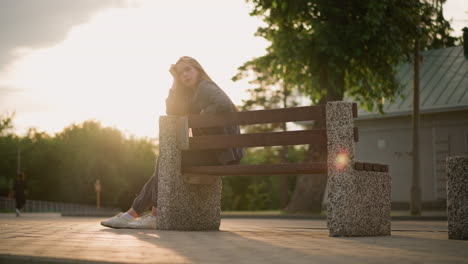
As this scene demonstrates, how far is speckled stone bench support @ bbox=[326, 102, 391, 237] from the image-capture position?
6832 mm

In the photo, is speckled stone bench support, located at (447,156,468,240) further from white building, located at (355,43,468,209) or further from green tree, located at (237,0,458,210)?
white building, located at (355,43,468,209)

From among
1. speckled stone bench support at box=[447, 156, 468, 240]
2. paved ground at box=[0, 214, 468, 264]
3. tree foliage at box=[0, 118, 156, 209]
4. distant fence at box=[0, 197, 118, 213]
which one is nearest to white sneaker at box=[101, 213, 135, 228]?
paved ground at box=[0, 214, 468, 264]

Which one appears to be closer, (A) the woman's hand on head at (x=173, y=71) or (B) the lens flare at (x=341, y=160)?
(B) the lens flare at (x=341, y=160)

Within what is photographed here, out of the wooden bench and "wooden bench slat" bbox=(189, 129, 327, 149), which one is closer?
the wooden bench

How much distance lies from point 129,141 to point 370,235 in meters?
53.1

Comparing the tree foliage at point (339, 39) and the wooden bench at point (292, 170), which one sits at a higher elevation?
the tree foliage at point (339, 39)

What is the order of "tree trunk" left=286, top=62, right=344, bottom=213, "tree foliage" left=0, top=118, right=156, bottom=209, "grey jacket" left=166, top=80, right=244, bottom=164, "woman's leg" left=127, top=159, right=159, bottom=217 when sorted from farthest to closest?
"tree foliage" left=0, top=118, right=156, bottom=209 → "tree trunk" left=286, top=62, right=344, bottom=213 → "woman's leg" left=127, top=159, right=159, bottom=217 → "grey jacket" left=166, top=80, right=244, bottom=164

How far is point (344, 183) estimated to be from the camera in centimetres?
684

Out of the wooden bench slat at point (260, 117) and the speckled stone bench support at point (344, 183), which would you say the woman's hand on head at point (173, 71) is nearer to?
the wooden bench slat at point (260, 117)

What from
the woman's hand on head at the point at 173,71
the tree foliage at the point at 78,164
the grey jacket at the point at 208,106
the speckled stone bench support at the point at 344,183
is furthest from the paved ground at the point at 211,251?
the tree foliage at the point at 78,164

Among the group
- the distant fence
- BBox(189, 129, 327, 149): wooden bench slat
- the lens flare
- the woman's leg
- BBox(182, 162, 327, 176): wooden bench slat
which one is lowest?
the distant fence

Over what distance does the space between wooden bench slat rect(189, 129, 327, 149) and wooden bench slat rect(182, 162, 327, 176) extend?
23cm

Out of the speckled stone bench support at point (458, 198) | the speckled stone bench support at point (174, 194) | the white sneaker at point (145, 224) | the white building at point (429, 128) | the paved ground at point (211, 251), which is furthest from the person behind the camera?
the white building at point (429, 128)

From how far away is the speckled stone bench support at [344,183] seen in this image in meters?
6.83
